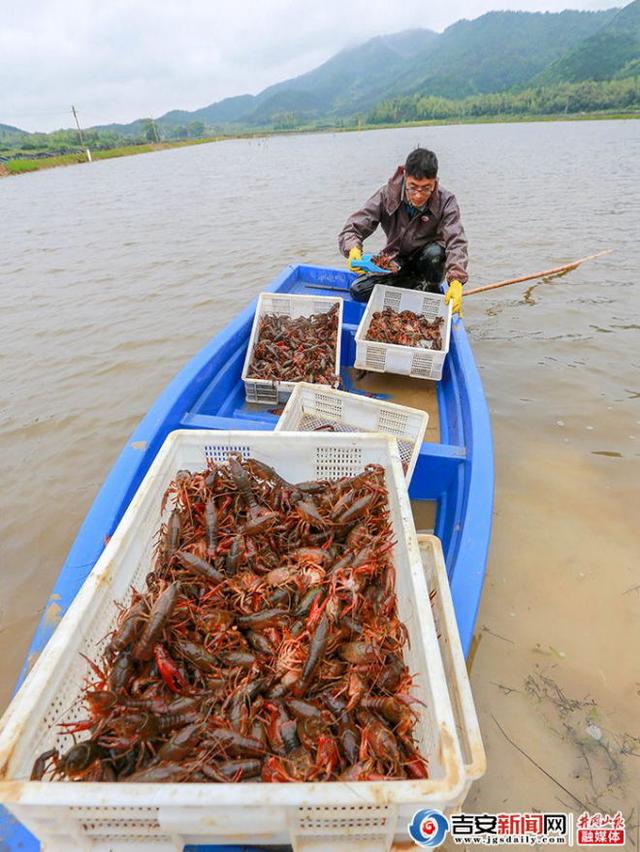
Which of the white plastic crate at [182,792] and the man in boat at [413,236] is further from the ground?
the man in boat at [413,236]

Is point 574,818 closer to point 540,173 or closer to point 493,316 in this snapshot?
point 493,316

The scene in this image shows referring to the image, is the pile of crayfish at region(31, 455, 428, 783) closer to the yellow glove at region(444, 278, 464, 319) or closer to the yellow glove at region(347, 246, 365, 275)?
the yellow glove at region(444, 278, 464, 319)

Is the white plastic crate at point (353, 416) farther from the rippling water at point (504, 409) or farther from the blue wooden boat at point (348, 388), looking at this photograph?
the rippling water at point (504, 409)

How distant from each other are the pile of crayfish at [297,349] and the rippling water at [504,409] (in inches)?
71.1

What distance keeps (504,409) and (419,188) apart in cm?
287

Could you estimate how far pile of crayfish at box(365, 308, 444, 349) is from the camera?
5457 millimetres

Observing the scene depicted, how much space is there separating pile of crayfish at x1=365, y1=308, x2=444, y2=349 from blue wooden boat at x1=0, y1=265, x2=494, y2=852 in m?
0.29

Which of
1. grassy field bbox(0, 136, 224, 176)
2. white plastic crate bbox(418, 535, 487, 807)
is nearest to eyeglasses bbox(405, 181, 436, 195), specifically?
white plastic crate bbox(418, 535, 487, 807)

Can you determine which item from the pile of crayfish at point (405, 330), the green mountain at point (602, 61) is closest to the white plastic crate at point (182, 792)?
the pile of crayfish at point (405, 330)

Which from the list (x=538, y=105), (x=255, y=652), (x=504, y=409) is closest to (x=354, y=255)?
(x=504, y=409)

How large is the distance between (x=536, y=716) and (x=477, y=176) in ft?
83.6

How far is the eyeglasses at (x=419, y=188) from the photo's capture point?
525cm

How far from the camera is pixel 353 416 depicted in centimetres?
398

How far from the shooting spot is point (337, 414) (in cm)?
404
